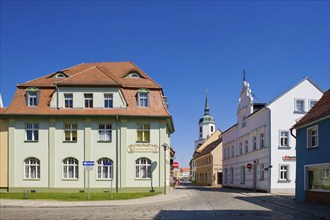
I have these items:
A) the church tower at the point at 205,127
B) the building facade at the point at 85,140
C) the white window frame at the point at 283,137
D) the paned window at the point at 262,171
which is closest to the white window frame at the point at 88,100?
the building facade at the point at 85,140

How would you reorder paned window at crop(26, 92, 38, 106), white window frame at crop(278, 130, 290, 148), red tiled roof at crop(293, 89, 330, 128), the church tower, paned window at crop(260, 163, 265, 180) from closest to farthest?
red tiled roof at crop(293, 89, 330, 128) < paned window at crop(26, 92, 38, 106) < white window frame at crop(278, 130, 290, 148) < paned window at crop(260, 163, 265, 180) < the church tower

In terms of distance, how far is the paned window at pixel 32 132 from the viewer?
32.8 m

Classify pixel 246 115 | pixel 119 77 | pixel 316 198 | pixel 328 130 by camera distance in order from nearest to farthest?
pixel 328 130
pixel 316 198
pixel 119 77
pixel 246 115

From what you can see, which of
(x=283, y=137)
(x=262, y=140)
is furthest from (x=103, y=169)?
(x=283, y=137)

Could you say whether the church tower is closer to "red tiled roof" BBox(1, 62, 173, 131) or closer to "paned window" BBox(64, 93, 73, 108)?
"red tiled roof" BBox(1, 62, 173, 131)

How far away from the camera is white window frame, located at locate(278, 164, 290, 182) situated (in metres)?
35.7

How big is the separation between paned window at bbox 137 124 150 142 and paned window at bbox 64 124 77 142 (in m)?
5.16

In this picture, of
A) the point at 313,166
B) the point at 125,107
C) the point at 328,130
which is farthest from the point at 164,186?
the point at 328,130

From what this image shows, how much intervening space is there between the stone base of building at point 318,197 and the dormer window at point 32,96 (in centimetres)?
2207

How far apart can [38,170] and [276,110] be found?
824 inches

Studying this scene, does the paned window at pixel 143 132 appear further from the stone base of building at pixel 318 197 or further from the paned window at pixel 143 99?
the stone base of building at pixel 318 197

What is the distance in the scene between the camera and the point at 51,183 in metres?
32.3

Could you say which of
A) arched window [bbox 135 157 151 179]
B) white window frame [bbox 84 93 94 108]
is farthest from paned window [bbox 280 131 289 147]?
white window frame [bbox 84 93 94 108]

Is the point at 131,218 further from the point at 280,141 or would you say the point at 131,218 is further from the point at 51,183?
the point at 280,141
